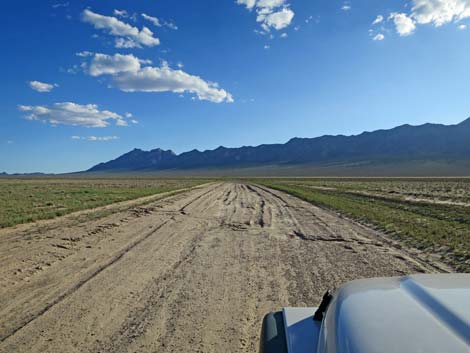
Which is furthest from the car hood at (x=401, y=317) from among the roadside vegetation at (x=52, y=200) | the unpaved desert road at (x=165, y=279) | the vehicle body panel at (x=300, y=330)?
the roadside vegetation at (x=52, y=200)

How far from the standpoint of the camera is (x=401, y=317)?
61.7 inches

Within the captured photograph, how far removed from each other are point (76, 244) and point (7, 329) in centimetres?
456

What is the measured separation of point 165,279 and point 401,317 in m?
4.55

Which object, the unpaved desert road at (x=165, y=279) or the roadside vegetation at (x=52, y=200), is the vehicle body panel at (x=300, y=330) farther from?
the roadside vegetation at (x=52, y=200)

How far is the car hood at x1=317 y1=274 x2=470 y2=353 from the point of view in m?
1.35

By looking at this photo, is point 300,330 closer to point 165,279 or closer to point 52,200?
point 165,279

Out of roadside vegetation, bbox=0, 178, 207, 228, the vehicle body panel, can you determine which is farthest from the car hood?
roadside vegetation, bbox=0, 178, 207, 228

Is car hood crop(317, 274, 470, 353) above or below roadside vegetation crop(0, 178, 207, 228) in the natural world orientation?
above

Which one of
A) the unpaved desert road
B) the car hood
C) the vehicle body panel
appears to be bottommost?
the unpaved desert road

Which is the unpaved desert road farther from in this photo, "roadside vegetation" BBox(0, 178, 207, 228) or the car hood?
"roadside vegetation" BBox(0, 178, 207, 228)

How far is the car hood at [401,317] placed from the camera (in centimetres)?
135

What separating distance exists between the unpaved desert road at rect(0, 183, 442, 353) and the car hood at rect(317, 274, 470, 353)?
201 cm

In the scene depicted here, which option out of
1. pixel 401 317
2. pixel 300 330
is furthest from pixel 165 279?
pixel 401 317

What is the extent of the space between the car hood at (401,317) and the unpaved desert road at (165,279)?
201cm
